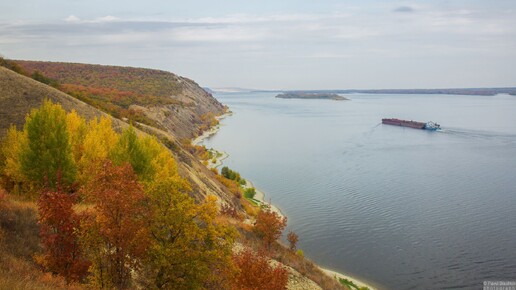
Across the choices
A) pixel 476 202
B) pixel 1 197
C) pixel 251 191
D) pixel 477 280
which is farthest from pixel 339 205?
pixel 1 197

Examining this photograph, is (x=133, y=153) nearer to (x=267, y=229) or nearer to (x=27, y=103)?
(x=267, y=229)

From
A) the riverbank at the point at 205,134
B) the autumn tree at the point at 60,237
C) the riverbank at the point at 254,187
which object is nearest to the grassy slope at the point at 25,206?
the autumn tree at the point at 60,237

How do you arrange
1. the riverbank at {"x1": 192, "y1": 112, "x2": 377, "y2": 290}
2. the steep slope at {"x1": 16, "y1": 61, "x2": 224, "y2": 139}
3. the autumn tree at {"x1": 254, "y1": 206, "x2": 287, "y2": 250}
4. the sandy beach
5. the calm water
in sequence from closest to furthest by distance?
the sandy beach → the autumn tree at {"x1": 254, "y1": 206, "x2": 287, "y2": 250} → the riverbank at {"x1": 192, "y1": 112, "x2": 377, "y2": 290} → the calm water → the steep slope at {"x1": 16, "y1": 61, "x2": 224, "y2": 139}

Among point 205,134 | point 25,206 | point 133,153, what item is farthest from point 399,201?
point 205,134

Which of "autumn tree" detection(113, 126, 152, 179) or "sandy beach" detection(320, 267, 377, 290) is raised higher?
"autumn tree" detection(113, 126, 152, 179)

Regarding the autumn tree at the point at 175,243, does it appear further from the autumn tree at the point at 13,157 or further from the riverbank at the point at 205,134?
the riverbank at the point at 205,134

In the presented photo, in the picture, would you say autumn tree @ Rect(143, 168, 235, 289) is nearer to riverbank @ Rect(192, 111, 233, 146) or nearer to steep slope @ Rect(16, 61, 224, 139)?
steep slope @ Rect(16, 61, 224, 139)

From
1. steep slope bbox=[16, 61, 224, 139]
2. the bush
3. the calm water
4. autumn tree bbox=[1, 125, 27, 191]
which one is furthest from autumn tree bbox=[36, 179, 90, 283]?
steep slope bbox=[16, 61, 224, 139]
